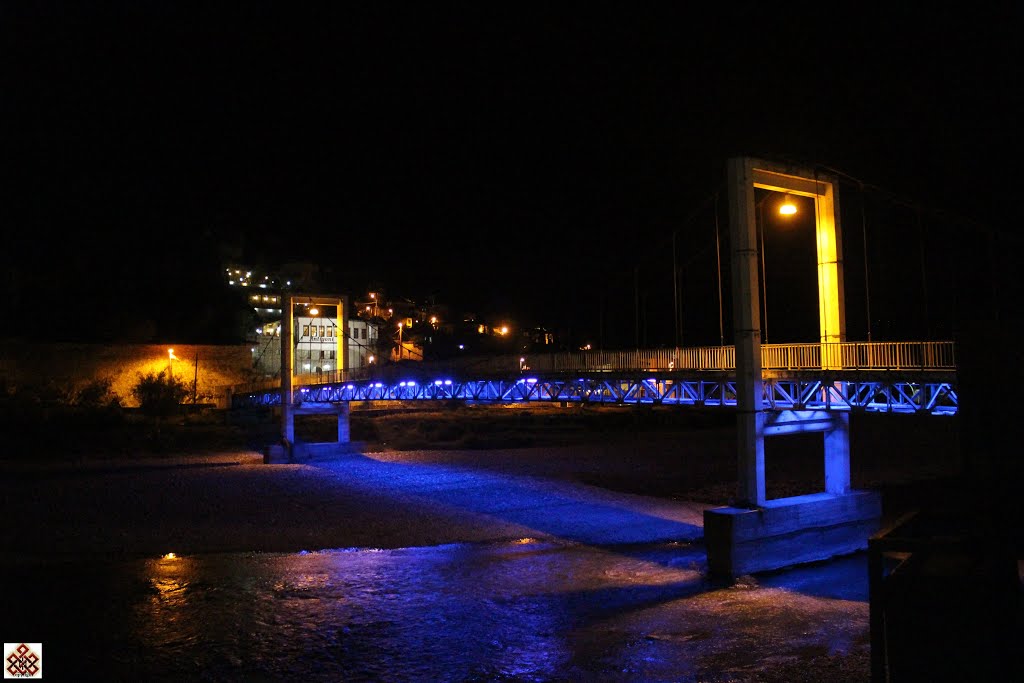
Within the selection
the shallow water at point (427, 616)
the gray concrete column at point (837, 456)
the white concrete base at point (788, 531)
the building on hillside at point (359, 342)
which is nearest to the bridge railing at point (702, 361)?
the gray concrete column at point (837, 456)

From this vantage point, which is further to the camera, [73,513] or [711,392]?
[73,513]

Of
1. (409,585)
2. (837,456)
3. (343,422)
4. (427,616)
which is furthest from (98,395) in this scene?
(837,456)

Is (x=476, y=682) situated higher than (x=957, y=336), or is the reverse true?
(x=957, y=336)

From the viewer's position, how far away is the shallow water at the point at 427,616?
8.85 meters

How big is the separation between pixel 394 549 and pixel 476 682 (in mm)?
8186

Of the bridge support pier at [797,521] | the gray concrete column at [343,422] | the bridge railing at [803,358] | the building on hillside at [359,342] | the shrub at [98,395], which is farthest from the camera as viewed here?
the building on hillside at [359,342]

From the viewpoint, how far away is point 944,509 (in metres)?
3.71

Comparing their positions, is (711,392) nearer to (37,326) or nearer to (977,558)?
(977,558)

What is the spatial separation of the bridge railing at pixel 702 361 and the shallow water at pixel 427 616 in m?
4.36

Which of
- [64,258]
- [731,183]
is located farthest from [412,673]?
[64,258]

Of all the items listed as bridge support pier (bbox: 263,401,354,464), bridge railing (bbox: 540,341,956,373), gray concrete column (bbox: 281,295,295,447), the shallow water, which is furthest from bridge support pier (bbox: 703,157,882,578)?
gray concrete column (bbox: 281,295,295,447)

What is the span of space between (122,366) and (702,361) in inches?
1735

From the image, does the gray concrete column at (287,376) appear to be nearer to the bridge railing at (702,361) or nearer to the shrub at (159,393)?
the bridge railing at (702,361)

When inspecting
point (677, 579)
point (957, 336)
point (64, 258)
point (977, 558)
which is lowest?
point (677, 579)
